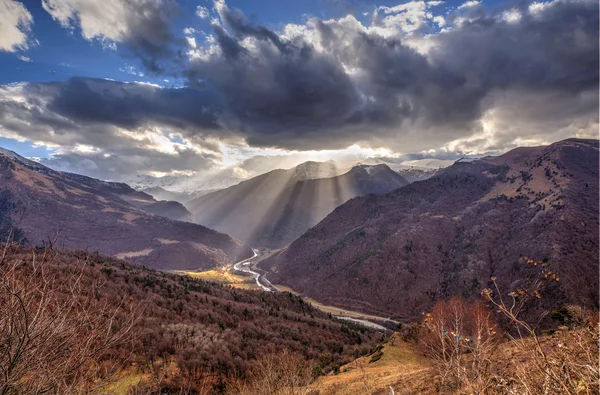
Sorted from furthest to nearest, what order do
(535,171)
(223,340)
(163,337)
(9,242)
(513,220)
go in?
1. (535,171)
2. (513,220)
3. (223,340)
4. (163,337)
5. (9,242)

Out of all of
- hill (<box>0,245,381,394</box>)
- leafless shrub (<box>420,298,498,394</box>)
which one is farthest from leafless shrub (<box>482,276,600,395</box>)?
hill (<box>0,245,381,394</box>)

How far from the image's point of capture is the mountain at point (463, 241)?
84.1m

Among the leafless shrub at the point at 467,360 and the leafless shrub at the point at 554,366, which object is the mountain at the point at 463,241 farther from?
the leafless shrub at the point at 554,366

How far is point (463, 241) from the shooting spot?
112 m

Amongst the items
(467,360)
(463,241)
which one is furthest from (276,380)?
(463,241)

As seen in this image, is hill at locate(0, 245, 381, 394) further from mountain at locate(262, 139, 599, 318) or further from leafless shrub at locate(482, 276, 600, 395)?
mountain at locate(262, 139, 599, 318)

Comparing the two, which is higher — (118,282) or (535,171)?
(535,171)

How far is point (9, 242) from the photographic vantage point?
7.82 m

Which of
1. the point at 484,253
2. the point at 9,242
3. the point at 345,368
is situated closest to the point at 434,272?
the point at 484,253

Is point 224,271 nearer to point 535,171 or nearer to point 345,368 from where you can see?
point 345,368

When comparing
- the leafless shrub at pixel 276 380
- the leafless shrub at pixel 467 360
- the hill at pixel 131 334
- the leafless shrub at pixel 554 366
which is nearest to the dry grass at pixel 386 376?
the leafless shrub at pixel 467 360

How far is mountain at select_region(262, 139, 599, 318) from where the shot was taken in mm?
84062

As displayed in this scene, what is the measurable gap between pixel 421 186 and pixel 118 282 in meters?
160

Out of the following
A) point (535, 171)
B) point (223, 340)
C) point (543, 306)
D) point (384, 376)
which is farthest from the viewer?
point (535, 171)
